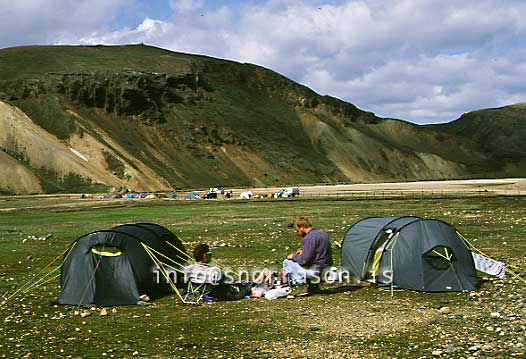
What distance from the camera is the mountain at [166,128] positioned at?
A: 3994 inches

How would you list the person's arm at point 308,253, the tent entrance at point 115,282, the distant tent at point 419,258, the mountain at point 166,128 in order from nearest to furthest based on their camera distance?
the tent entrance at point 115,282 → the person's arm at point 308,253 → the distant tent at point 419,258 → the mountain at point 166,128

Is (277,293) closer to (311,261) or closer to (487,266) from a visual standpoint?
(311,261)

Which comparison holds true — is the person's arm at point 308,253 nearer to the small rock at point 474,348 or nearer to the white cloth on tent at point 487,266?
the white cloth on tent at point 487,266

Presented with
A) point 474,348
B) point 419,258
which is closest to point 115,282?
point 419,258

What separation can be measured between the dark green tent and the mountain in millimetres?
78870

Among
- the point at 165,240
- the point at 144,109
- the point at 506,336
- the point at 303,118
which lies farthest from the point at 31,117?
the point at 506,336

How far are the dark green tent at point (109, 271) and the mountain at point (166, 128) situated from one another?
78.9 meters

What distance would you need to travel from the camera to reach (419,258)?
1661 cm

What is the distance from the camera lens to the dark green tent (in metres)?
15.6

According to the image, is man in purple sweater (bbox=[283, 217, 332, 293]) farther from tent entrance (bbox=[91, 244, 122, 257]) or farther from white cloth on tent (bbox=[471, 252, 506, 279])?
white cloth on tent (bbox=[471, 252, 506, 279])

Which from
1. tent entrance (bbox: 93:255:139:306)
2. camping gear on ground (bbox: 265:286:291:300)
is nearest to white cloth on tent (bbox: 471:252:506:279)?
camping gear on ground (bbox: 265:286:291:300)

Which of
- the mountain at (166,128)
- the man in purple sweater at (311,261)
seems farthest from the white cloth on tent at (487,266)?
the mountain at (166,128)

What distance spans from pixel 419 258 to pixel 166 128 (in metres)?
118

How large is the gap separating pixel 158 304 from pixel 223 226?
22.8 meters
